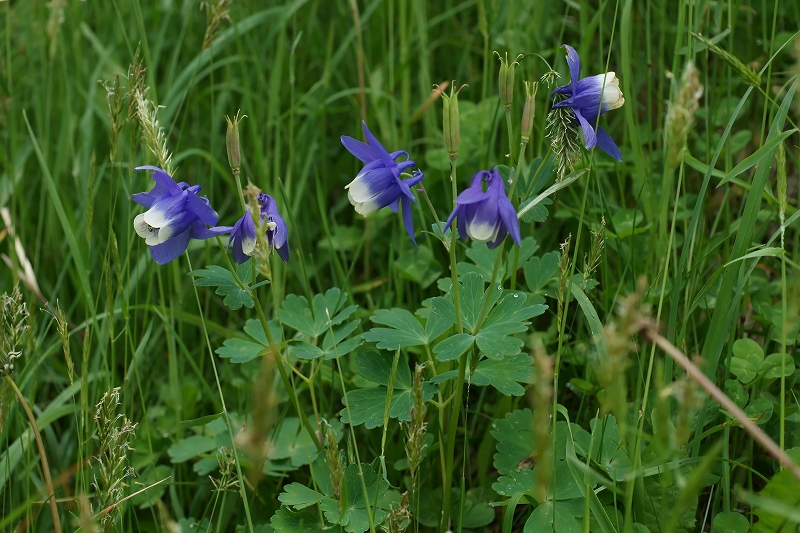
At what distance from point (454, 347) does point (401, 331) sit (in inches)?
8.9

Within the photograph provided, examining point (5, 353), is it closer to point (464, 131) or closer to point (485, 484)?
point (485, 484)

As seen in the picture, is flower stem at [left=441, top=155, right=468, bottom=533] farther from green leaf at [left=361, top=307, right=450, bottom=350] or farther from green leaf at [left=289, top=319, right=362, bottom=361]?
green leaf at [left=289, top=319, right=362, bottom=361]

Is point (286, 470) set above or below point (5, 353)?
below

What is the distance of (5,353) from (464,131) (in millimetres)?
1860

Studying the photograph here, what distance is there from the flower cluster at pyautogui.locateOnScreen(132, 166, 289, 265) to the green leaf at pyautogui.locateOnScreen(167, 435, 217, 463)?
75 cm

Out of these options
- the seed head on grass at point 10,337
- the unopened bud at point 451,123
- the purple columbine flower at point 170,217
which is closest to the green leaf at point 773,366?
the unopened bud at point 451,123

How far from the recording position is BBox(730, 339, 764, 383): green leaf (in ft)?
6.35

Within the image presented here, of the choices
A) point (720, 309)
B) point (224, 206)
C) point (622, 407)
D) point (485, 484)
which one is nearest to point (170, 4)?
point (224, 206)

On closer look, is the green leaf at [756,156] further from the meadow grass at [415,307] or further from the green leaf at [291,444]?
the green leaf at [291,444]

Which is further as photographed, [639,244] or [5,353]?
[639,244]

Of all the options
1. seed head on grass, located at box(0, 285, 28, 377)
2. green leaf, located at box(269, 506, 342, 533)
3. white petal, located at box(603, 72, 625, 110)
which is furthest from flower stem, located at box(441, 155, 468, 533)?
seed head on grass, located at box(0, 285, 28, 377)

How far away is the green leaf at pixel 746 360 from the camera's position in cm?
194

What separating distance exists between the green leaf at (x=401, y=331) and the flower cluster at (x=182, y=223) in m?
0.30

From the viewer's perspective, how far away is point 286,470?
2125mm
